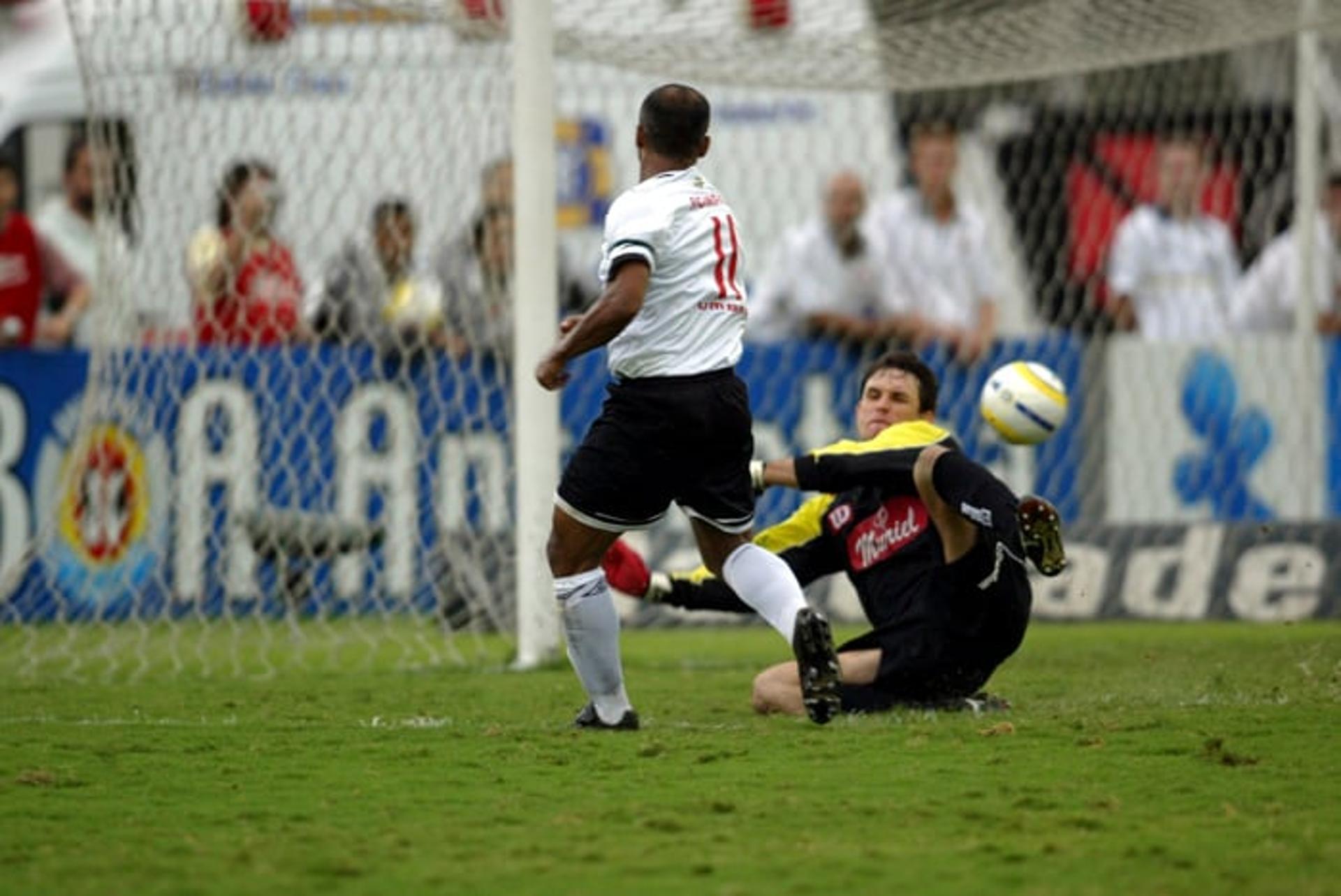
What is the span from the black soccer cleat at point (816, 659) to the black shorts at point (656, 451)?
19.0 inches

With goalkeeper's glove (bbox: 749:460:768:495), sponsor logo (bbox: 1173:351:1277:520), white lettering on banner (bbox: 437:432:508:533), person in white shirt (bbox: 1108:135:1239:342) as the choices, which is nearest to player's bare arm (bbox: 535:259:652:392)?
goalkeeper's glove (bbox: 749:460:768:495)

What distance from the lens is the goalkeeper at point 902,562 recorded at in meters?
7.05

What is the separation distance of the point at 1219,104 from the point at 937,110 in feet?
5.97

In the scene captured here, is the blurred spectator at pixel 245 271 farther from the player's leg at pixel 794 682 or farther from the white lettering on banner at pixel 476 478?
the player's leg at pixel 794 682

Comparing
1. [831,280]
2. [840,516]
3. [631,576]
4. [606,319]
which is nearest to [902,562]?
[840,516]

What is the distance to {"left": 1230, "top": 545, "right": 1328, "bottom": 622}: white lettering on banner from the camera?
11.7 metres

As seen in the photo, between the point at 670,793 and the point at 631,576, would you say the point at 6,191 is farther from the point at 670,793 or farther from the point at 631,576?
the point at 670,793

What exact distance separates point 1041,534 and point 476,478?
498cm

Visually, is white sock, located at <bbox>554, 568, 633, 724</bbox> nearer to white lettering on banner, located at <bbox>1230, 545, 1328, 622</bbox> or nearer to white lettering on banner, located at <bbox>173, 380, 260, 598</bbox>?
white lettering on banner, located at <bbox>173, 380, 260, 598</bbox>

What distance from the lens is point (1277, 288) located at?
14.2m

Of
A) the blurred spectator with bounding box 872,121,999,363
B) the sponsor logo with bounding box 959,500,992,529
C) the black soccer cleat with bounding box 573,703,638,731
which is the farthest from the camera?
the blurred spectator with bounding box 872,121,999,363

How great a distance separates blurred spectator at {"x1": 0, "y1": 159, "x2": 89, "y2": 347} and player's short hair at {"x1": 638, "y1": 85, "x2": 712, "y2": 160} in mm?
6739

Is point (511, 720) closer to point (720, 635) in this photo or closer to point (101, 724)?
point (101, 724)

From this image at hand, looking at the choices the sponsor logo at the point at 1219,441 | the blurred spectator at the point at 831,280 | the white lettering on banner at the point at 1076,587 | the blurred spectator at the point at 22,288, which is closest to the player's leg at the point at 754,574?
the white lettering on banner at the point at 1076,587
